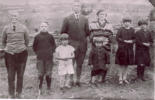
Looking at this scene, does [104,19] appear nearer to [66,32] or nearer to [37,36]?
[66,32]

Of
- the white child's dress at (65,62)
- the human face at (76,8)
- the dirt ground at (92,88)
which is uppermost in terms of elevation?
the human face at (76,8)

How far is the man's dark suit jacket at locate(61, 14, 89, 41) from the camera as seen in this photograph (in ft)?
13.9

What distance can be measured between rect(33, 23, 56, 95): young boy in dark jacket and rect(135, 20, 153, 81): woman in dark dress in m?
1.40

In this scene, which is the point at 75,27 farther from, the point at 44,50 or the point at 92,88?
the point at 92,88

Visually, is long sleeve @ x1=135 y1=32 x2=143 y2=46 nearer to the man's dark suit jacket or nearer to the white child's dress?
the man's dark suit jacket

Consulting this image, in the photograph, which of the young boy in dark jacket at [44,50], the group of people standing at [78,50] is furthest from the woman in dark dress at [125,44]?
the young boy in dark jacket at [44,50]

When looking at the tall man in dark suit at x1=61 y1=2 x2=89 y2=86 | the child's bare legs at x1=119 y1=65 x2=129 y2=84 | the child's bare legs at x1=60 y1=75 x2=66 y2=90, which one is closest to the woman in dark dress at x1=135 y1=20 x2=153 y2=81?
the child's bare legs at x1=119 y1=65 x2=129 y2=84

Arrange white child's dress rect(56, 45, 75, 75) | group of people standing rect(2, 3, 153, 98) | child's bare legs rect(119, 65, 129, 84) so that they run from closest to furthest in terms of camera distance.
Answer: group of people standing rect(2, 3, 153, 98) < white child's dress rect(56, 45, 75, 75) < child's bare legs rect(119, 65, 129, 84)

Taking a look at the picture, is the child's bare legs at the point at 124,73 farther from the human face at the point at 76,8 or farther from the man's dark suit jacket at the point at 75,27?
the human face at the point at 76,8

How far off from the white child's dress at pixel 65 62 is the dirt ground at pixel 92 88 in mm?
291

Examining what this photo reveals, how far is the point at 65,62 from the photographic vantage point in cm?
418

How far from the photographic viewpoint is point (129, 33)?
4.29 m

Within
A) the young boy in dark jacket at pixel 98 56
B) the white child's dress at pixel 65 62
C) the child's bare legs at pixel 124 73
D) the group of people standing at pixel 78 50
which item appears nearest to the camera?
the group of people standing at pixel 78 50

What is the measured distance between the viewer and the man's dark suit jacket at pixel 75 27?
4.23 meters
